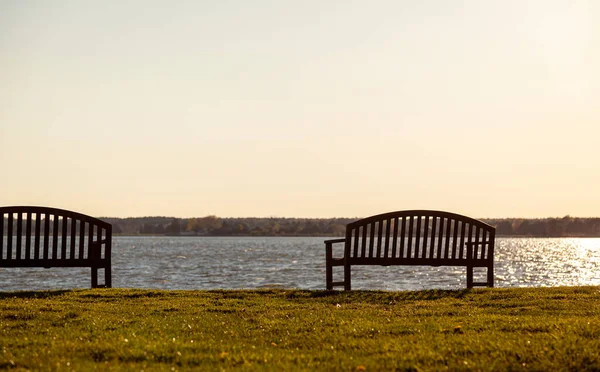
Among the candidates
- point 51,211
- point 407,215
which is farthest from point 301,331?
point 51,211

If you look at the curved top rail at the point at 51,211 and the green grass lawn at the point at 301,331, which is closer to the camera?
the green grass lawn at the point at 301,331

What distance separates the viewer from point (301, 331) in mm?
11164

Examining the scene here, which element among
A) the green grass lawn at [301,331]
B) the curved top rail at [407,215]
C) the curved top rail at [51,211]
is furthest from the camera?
the curved top rail at [407,215]

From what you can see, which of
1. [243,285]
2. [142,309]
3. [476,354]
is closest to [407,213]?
[142,309]

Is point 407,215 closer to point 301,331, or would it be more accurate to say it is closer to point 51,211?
point 301,331

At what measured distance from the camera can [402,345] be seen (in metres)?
9.77

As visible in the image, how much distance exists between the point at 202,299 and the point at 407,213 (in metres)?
5.14

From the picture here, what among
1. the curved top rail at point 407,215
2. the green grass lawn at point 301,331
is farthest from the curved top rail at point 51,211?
the curved top rail at point 407,215

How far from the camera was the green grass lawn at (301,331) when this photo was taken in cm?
884

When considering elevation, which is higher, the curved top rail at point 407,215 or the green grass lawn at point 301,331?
the curved top rail at point 407,215

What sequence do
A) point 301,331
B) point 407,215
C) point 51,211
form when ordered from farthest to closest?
point 407,215 → point 51,211 → point 301,331

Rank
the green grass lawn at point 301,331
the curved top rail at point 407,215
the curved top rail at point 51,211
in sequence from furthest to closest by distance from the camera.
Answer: the curved top rail at point 407,215, the curved top rail at point 51,211, the green grass lawn at point 301,331

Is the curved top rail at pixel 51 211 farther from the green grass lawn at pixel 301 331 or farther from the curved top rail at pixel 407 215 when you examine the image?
the curved top rail at pixel 407 215

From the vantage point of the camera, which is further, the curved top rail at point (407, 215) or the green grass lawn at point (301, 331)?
the curved top rail at point (407, 215)
